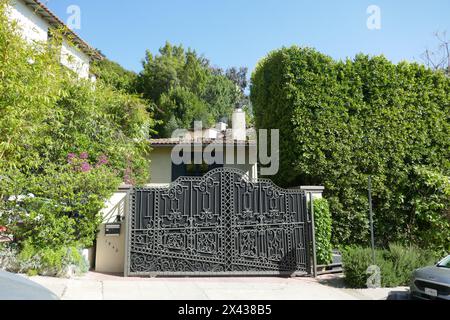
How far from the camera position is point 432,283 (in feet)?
19.2

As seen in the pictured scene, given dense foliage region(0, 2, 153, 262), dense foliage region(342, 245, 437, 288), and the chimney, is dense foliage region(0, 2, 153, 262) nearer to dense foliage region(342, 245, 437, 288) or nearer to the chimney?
dense foliage region(342, 245, 437, 288)

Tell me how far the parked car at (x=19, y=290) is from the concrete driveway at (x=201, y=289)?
2189 millimetres

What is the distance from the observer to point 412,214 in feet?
31.6

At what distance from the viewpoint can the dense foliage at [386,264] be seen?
7309 mm

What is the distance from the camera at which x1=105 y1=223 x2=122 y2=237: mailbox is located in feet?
Answer: 25.3

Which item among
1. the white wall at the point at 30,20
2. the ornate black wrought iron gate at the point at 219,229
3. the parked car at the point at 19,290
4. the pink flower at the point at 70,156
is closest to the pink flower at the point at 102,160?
the pink flower at the point at 70,156

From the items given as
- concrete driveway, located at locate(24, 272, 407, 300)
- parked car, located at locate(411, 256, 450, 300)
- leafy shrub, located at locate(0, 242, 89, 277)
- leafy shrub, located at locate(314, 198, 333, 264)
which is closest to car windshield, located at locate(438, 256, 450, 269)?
parked car, located at locate(411, 256, 450, 300)

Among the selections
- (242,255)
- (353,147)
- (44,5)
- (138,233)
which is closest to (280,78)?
(353,147)

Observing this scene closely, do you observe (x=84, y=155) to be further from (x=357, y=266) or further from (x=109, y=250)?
(x=357, y=266)

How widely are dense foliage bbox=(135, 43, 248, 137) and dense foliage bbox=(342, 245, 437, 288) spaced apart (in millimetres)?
18115

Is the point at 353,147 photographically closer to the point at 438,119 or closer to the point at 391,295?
the point at 438,119

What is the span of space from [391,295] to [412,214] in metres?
3.83

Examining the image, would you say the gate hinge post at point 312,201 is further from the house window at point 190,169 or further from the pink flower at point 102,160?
the house window at point 190,169

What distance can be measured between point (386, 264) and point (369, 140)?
3611mm
